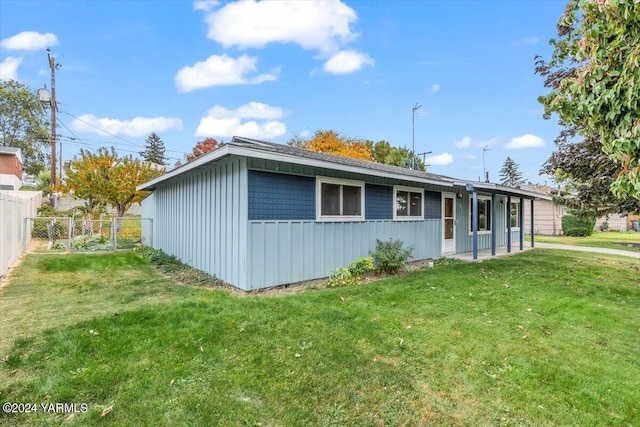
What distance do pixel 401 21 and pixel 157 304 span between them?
1203 cm

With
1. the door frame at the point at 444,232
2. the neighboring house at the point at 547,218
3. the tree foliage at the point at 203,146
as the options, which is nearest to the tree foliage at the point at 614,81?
the door frame at the point at 444,232

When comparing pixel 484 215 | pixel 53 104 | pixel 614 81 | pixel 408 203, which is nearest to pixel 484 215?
pixel 484 215

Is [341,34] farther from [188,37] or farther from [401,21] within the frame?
[188,37]

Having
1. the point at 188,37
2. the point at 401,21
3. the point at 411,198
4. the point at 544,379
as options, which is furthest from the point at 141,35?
the point at 544,379

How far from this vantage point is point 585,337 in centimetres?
414

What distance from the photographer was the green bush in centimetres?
2091

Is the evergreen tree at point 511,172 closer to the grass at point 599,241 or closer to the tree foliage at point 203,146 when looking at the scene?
the grass at point 599,241

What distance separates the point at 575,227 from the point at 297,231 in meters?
22.6

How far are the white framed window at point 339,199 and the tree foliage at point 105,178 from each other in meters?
13.6

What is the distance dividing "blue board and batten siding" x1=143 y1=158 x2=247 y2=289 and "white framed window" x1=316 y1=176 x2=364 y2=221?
1771 mm

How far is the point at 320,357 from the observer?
339 centimetres

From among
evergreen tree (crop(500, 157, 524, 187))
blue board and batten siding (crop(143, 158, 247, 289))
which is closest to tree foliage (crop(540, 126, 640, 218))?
blue board and batten siding (crop(143, 158, 247, 289))

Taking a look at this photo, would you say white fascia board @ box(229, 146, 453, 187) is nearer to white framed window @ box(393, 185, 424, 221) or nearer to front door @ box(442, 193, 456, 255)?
white framed window @ box(393, 185, 424, 221)

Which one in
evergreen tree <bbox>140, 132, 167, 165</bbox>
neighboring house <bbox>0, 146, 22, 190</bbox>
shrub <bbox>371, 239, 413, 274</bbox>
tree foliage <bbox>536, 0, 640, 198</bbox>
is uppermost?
evergreen tree <bbox>140, 132, 167, 165</bbox>
